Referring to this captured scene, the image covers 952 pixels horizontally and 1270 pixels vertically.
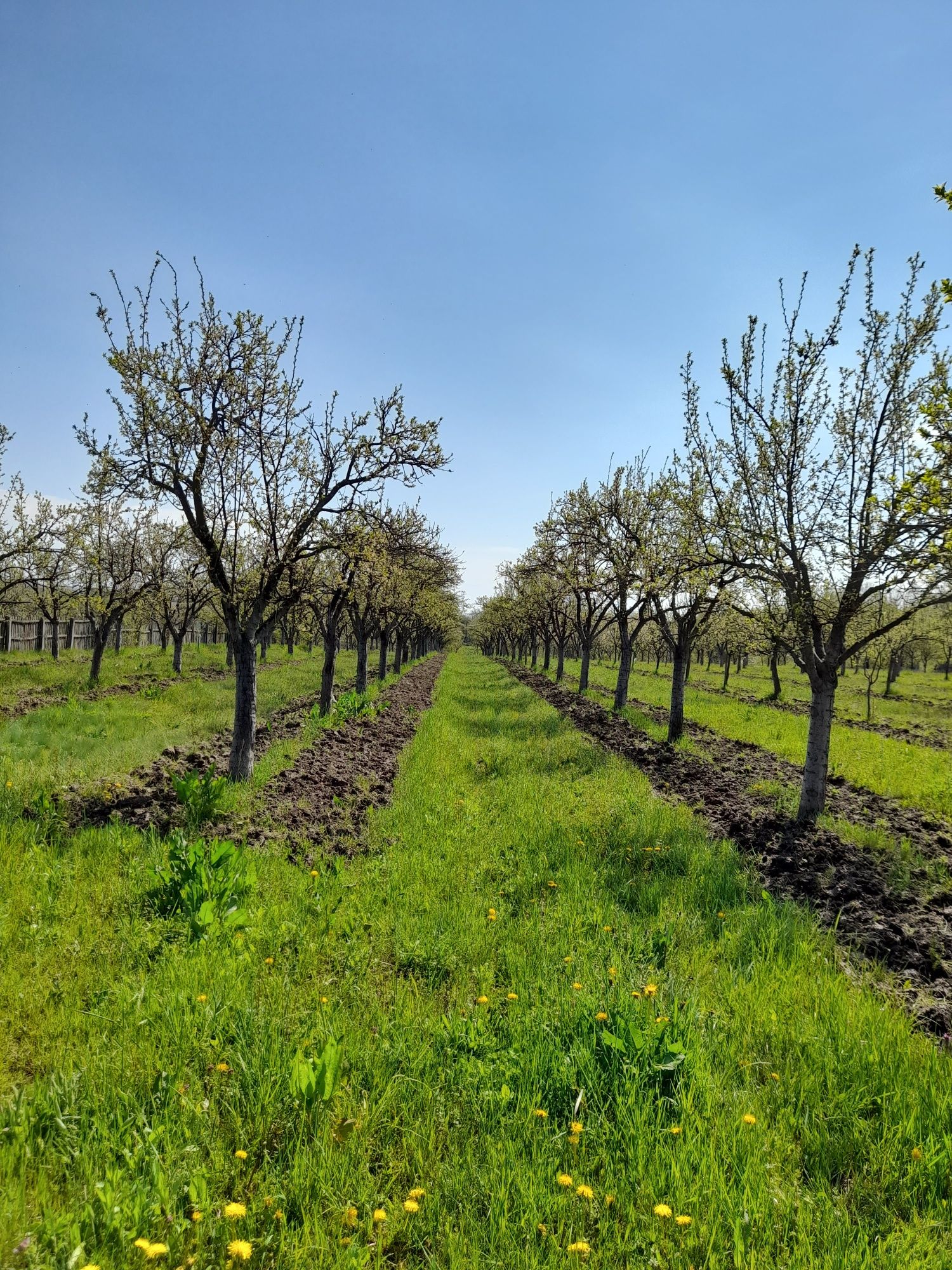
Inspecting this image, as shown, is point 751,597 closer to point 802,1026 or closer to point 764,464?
point 764,464

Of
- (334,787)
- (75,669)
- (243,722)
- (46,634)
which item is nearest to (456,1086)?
(334,787)

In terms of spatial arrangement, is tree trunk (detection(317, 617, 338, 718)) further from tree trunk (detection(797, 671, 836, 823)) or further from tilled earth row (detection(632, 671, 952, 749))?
tilled earth row (detection(632, 671, 952, 749))

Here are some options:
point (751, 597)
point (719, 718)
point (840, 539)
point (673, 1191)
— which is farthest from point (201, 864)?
point (751, 597)

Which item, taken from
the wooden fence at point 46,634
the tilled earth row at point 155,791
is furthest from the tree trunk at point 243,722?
the wooden fence at point 46,634

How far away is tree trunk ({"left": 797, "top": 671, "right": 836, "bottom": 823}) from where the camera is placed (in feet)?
27.3

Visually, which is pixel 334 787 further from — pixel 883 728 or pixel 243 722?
pixel 883 728

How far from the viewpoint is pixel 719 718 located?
19.5 m

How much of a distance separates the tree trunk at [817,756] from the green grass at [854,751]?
8.85ft

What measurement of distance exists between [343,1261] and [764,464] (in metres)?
9.52

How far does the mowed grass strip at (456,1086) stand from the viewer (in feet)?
7.56

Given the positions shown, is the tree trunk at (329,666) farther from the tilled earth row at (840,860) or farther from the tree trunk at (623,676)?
the tree trunk at (623,676)

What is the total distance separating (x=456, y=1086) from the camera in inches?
122

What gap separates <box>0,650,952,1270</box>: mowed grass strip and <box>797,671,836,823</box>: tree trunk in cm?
364

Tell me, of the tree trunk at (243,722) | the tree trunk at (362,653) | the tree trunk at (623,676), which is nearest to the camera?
the tree trunk at (243,722)
